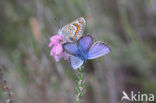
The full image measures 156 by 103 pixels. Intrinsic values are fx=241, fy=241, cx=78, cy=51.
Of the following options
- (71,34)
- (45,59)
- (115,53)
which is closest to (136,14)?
(115,53)

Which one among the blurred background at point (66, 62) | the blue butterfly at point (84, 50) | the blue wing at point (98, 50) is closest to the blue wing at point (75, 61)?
the blue butterfly at point (84, 50)

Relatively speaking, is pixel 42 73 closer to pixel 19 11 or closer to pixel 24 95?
pixel 24 95

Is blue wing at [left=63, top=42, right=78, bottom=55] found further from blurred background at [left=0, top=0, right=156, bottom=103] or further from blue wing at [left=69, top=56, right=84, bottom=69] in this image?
blurred background at [left=0, top=0, right=156, bottom=103]

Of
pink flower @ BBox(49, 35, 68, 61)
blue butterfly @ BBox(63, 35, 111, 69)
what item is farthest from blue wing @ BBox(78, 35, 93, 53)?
pink flower @ BBox(49, 35, 68, 61)

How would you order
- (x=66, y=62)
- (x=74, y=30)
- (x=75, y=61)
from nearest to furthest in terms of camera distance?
1. (x=75, y=61)
2. (x=74, y=30)
3. (x=66, y=62)

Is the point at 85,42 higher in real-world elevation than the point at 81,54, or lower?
higher

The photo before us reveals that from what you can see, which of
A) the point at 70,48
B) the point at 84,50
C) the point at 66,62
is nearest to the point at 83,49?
the point at 84,50

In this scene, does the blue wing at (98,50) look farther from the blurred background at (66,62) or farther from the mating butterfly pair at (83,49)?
the blurred background at (66,62)

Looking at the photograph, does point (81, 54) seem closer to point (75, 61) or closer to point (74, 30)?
point (75, 61)
